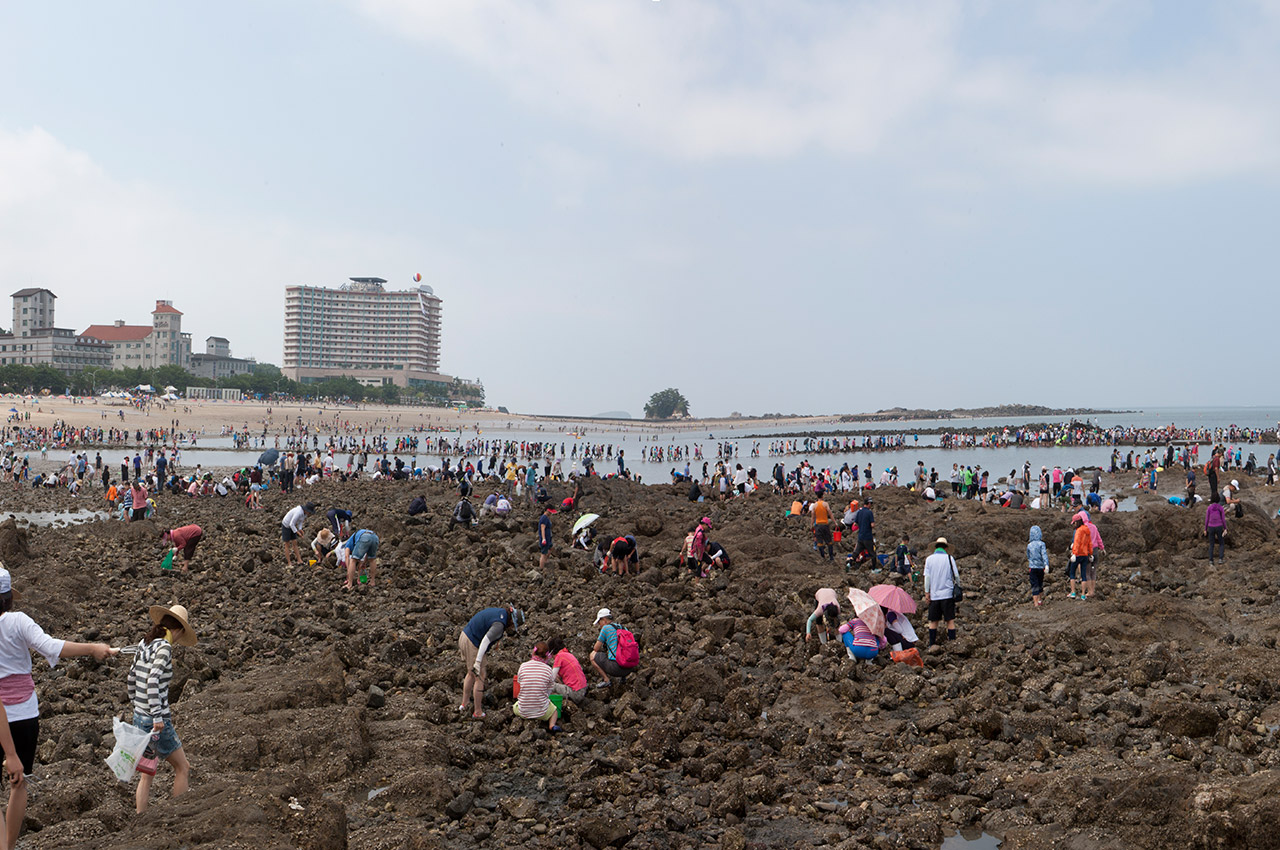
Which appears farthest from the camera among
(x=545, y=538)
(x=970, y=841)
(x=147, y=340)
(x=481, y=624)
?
(x=147, y=340)

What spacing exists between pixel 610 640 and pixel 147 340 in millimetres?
170870

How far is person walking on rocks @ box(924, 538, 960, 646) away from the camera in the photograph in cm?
1274

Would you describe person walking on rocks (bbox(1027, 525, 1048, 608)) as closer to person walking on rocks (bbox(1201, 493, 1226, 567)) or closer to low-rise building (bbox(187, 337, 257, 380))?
person walking on rocks (bbox(1201, 493, 1226, 567))

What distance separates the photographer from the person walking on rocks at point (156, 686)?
6734 millimetres

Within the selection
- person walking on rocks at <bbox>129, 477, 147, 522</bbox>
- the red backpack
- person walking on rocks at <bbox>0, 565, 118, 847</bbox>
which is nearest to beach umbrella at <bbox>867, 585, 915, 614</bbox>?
the red backpack

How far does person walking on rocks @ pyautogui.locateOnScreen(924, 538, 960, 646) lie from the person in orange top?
4.23 metres

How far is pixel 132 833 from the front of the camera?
599 centimetres

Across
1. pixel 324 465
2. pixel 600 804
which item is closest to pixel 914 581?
pixel 600 804

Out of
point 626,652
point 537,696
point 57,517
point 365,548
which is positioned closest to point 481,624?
point 537,696

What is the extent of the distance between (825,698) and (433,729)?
4.87 m

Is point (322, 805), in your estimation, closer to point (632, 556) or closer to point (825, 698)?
point (825, 698)

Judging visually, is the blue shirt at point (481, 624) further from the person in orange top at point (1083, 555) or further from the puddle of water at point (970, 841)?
the person in orange top at point (1083, 555)

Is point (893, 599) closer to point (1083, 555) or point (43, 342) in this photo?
point (1083, 555)

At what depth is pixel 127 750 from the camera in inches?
261
